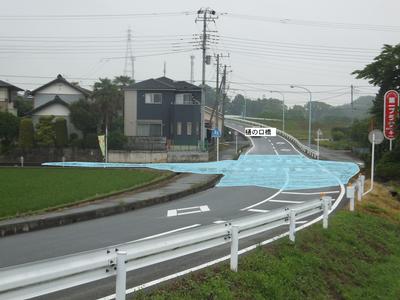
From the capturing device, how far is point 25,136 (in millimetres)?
52906

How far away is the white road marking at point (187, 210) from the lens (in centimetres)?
1744

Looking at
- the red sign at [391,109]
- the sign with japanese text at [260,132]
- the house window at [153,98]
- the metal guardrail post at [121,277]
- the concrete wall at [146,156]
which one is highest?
the house window at [153,98]

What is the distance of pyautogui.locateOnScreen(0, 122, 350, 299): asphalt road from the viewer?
27.3 feet

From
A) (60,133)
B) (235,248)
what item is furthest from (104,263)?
(60,133)

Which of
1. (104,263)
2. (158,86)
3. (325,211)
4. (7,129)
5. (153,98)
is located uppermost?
(158,86)

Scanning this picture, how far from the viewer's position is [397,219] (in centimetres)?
1764

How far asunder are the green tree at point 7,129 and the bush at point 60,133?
422 cm

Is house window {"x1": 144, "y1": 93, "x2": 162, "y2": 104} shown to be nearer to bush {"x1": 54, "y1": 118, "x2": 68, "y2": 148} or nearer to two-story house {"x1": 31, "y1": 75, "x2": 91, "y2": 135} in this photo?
two-story house {"x1": 31, "y1": 75, "x2": 91, "y2": 135}

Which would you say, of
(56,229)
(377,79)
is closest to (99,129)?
(377,79)

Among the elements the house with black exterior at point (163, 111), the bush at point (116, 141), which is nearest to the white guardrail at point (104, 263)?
the bush at point (116, 141)

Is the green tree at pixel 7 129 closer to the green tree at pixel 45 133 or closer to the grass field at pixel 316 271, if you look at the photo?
the green tree at pixel 45 133

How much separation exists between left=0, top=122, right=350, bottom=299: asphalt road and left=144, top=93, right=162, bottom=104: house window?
37591mm

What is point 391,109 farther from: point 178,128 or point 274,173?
point 178,128

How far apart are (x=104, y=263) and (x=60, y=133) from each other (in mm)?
50115
